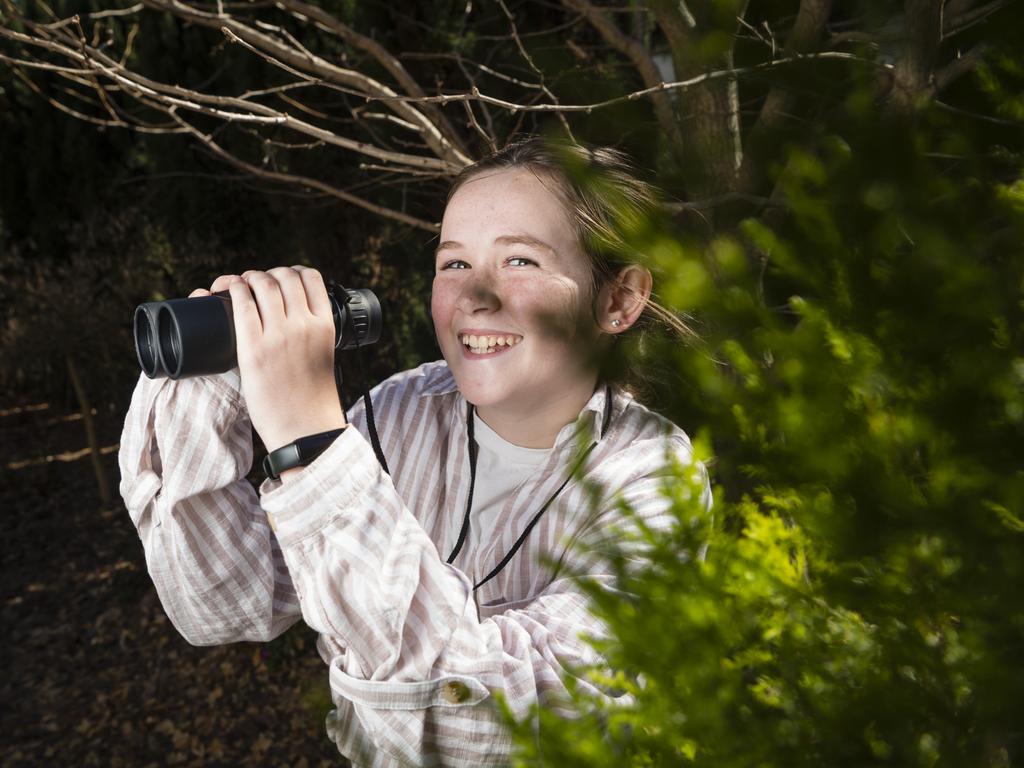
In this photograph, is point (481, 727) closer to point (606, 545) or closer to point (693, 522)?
point (606, 545)

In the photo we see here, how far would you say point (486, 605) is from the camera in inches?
51.1

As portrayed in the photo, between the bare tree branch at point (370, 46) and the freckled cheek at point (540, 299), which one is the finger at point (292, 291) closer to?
the freckled cheek at point (540, 299)

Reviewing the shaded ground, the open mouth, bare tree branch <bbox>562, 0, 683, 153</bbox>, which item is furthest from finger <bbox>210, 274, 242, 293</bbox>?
the shaded ground

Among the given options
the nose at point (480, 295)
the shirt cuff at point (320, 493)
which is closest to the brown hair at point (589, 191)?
the nose at point (480, 295)

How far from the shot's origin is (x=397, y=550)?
0.93 m

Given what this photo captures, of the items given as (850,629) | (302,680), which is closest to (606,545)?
(850,629)

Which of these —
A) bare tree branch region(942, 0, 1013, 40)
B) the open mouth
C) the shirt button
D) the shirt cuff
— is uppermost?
bare tree branch region(942, 0, 1013, 40)

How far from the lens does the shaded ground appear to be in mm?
3953

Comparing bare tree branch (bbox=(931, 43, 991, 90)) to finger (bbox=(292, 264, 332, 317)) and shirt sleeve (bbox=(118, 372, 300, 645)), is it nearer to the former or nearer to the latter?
finger (bbox=(292, 264, 332, 317))

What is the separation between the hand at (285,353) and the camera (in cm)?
100

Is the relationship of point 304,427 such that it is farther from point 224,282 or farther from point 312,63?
point 312,63

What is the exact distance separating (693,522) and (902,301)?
24cm

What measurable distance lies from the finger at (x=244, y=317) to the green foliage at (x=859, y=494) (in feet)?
1.85

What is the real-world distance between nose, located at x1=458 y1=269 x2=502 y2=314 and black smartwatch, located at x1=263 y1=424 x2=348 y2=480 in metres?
0.40
